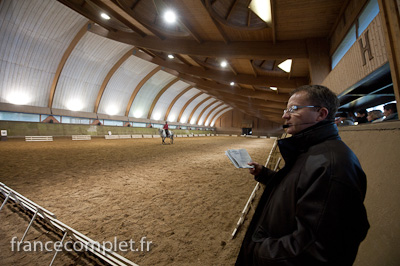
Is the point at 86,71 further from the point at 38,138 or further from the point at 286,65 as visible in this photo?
the point at 286,65

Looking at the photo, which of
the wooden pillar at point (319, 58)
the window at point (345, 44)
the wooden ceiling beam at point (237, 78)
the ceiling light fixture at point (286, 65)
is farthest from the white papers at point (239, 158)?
the wooden ceiling beam at point (237, 78)

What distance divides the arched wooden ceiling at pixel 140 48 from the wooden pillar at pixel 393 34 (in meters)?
4.05

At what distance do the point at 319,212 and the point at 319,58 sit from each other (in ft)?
30.2

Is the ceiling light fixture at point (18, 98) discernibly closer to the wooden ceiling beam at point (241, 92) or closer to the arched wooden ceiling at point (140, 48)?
the arched wooden ceiling at point (140, 48)

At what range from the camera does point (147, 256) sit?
2125 mm

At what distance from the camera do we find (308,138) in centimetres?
139

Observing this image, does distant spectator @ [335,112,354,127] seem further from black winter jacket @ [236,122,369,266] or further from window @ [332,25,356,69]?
black winter jacket @ [236,122,369,266]

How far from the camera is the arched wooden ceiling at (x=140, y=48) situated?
26.6 ft

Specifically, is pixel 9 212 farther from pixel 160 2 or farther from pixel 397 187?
pixel 160 2

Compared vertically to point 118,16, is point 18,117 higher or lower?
lower

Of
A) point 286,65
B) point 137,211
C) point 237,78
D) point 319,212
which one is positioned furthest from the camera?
point 237,78

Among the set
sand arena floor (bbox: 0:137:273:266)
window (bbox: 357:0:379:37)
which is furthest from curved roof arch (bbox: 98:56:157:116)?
window (bbox: 357:0:379:37)

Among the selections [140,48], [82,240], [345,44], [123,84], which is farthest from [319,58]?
[123,84]

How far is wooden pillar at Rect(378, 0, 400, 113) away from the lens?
2.62m
